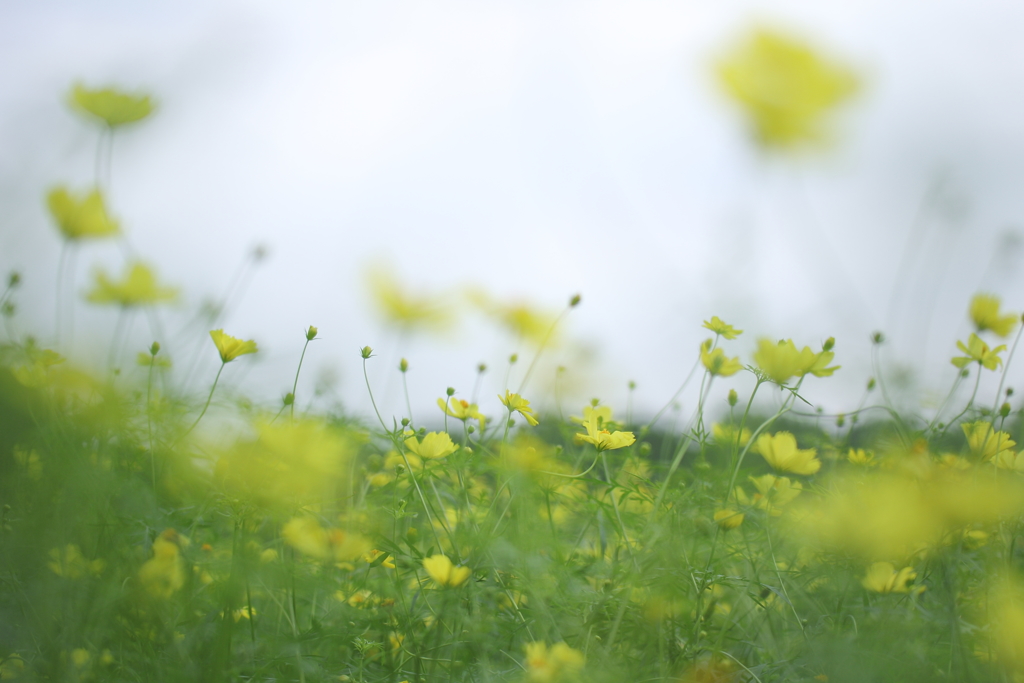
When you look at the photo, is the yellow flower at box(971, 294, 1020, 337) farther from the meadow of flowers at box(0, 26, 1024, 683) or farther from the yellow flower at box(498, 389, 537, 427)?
the yellow flower at box(498, 389, 537, 427)

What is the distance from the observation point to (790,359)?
2.07 feet

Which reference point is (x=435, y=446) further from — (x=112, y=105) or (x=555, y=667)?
(x=112, y=105)

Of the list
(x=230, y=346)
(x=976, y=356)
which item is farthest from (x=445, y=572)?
(x=976, y=356)

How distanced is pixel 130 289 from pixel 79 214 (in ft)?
0.32

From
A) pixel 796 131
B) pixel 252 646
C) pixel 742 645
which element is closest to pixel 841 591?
pixel 742 645

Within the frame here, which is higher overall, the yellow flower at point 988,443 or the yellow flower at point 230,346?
the yellow flower at point 988,443

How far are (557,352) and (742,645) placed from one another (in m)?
0.44

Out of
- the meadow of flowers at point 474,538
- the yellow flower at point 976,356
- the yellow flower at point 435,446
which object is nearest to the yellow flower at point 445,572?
the meadow of flowers at point 474,538

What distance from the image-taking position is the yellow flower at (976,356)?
2.25 ft

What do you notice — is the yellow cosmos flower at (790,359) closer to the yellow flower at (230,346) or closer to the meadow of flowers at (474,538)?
the meadow of flowers at (474,538)

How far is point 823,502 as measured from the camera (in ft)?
2.08

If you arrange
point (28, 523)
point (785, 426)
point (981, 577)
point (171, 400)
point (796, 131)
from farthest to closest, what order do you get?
1. point (785, 426)
2. point (171, 400)
3. point (981, 577)
4. point (28, 523)
5. point (796, 131)

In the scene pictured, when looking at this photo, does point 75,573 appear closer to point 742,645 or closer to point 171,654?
point 171,654

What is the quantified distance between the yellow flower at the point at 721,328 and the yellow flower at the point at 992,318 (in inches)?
14.6
